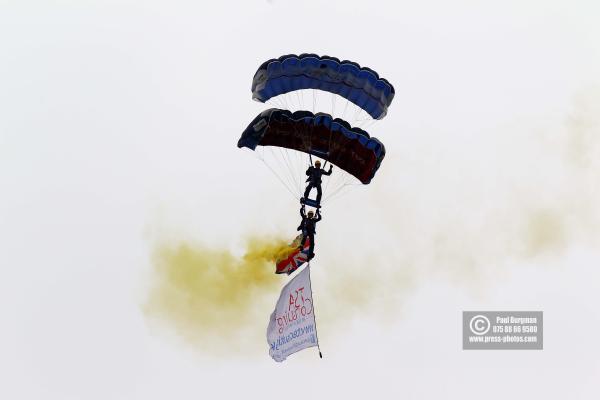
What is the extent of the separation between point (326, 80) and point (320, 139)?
2.42 meters

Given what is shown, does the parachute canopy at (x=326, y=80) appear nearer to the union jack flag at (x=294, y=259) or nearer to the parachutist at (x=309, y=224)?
the parachutist at (x=309, y=224)

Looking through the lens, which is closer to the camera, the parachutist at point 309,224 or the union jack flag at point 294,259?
the parachutist at point 309,224

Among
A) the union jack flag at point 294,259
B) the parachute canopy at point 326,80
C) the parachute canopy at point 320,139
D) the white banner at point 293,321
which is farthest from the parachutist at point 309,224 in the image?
the parachute canopy at point 326,80

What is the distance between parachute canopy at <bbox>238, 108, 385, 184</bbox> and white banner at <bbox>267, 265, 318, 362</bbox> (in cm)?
364

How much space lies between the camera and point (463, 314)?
46812 mm

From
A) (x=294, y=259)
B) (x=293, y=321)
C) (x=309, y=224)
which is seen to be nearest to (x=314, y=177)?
(x=309, y=224)

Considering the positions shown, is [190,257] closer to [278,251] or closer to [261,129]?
[278,251]

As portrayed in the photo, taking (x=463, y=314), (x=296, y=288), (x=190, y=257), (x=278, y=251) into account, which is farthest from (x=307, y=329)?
(x=463, y=314)

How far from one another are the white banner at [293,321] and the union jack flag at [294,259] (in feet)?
1.22

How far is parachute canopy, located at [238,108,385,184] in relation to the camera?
34500mm

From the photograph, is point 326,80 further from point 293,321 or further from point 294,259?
point 293,321

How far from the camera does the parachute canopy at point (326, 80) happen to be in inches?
1320

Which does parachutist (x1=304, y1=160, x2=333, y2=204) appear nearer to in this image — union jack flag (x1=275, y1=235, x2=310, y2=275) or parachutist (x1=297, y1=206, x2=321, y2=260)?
parachutist (x1=297, y1=206, x2=321, y2=260)

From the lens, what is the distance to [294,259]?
35188mm
